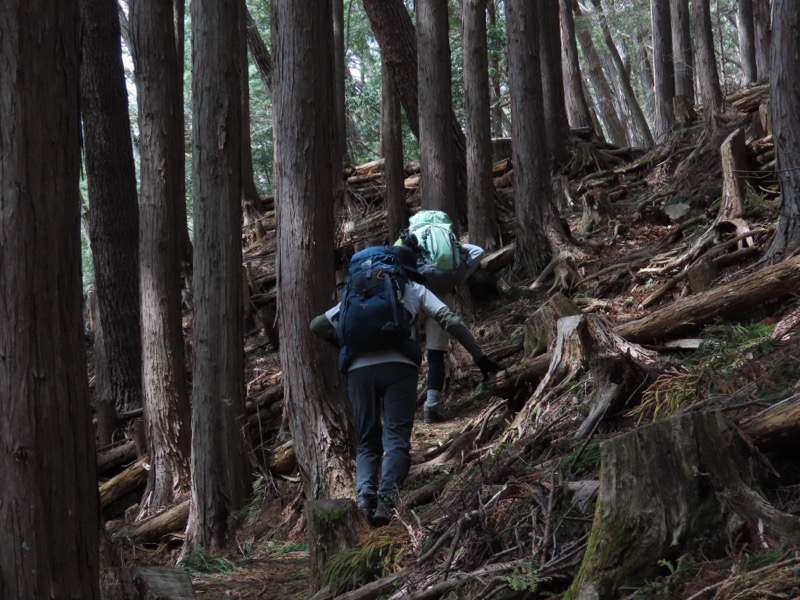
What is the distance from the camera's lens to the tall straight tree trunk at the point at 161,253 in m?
9.15

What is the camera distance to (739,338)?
713cm

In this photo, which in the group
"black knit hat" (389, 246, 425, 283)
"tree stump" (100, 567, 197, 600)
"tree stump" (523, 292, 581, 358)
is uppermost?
"black knit hat" (389, 246, 425, 283)

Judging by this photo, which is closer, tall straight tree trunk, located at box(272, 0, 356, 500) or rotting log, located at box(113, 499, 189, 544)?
tall straight tree trunk, located at box(272, 0, 356, 500)

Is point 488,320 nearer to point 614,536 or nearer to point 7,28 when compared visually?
point 614,536

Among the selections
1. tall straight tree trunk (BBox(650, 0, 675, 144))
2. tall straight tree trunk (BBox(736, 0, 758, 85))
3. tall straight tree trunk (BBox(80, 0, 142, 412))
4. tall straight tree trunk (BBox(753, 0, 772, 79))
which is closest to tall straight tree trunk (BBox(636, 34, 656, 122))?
tall straight tree trunk (BBox(736, 0, 758, 85))

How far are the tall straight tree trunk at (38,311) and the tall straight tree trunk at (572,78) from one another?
20.1 meters

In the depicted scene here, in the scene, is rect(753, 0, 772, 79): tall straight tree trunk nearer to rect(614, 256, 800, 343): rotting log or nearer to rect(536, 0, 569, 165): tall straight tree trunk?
rect(536, 0, 569, 165): tall straight tree trunk

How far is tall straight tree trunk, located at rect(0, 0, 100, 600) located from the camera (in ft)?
11.1

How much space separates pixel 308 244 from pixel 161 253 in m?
2.52

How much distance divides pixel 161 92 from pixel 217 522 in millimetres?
4520

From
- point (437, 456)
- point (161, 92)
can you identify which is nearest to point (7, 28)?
point (437, 456)

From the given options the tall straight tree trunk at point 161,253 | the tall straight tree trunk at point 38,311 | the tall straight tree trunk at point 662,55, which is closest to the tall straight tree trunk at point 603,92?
the tall straight tree trunk at point 662,55

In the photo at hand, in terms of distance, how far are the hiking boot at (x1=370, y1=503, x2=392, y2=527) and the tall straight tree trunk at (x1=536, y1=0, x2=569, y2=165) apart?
11.6 m

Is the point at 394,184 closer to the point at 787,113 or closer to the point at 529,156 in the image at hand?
the point at 529,156
